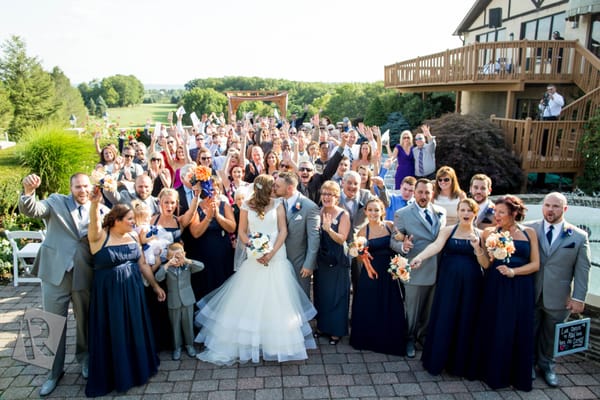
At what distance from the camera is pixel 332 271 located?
5.20m

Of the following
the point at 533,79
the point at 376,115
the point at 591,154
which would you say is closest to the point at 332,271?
the point at 591,154

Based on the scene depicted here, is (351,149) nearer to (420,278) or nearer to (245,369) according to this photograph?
(420,278)

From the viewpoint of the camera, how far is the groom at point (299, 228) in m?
5.07

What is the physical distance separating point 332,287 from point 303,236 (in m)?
0.71

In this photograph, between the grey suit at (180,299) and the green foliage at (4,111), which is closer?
the grey suit at (180,299)

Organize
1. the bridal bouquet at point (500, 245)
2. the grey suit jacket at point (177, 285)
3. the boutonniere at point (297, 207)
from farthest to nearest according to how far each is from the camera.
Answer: the boutonniere at point (297, 207)
the grey suit jacket at point (177, 285)
the bridal bouquet at point (500, 245)

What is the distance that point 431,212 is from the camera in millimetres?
4887

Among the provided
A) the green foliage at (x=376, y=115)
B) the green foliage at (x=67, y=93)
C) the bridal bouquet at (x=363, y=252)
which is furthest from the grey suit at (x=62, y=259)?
the green foliage at (x=67, y=93)

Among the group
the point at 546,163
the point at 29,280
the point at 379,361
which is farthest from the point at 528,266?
the point at 546,163

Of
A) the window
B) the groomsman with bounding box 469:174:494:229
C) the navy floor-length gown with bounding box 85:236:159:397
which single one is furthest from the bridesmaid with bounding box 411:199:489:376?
the window

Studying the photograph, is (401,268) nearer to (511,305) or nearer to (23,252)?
Answer: (511,305)

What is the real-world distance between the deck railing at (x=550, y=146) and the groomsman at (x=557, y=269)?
7539mm

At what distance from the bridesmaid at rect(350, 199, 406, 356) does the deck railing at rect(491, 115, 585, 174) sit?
798cm

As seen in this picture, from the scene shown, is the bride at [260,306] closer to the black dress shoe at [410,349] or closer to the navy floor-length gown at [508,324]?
the black dress shoe at [410,349]
